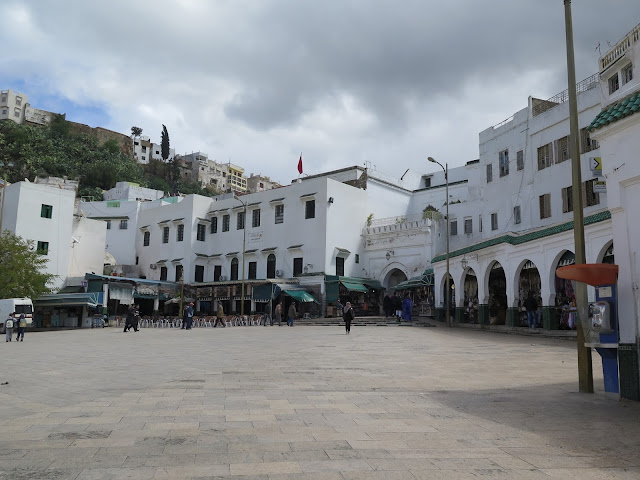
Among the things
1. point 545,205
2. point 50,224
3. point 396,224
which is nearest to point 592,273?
point 545,205

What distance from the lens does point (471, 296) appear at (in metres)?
28.3

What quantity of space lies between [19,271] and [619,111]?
113 feet

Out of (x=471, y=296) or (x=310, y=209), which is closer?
(x=471, y=296)

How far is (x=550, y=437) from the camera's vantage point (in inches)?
214

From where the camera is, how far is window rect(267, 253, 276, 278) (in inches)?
1617

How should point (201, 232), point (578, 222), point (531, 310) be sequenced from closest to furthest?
point (578, 222), point (531, 310), point (201, 232)

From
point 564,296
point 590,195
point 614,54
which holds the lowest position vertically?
point 564,296

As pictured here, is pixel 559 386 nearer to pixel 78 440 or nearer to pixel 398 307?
pixel 78 440

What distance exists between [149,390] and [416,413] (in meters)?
4.12

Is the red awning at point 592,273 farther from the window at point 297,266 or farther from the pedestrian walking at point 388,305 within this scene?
the window at point 297,266

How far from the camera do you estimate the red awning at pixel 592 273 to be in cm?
755

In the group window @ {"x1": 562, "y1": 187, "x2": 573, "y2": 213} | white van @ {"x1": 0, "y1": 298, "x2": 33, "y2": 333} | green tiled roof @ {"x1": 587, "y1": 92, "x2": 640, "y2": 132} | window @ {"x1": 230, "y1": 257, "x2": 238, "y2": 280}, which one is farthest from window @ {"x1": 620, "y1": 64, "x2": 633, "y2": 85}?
window @ {"x1": 230, "y1": 257, "x2": 238, "y2": 280}

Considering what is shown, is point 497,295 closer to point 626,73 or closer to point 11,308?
point 626,73

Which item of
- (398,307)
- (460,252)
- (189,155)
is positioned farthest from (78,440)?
(189,155)
